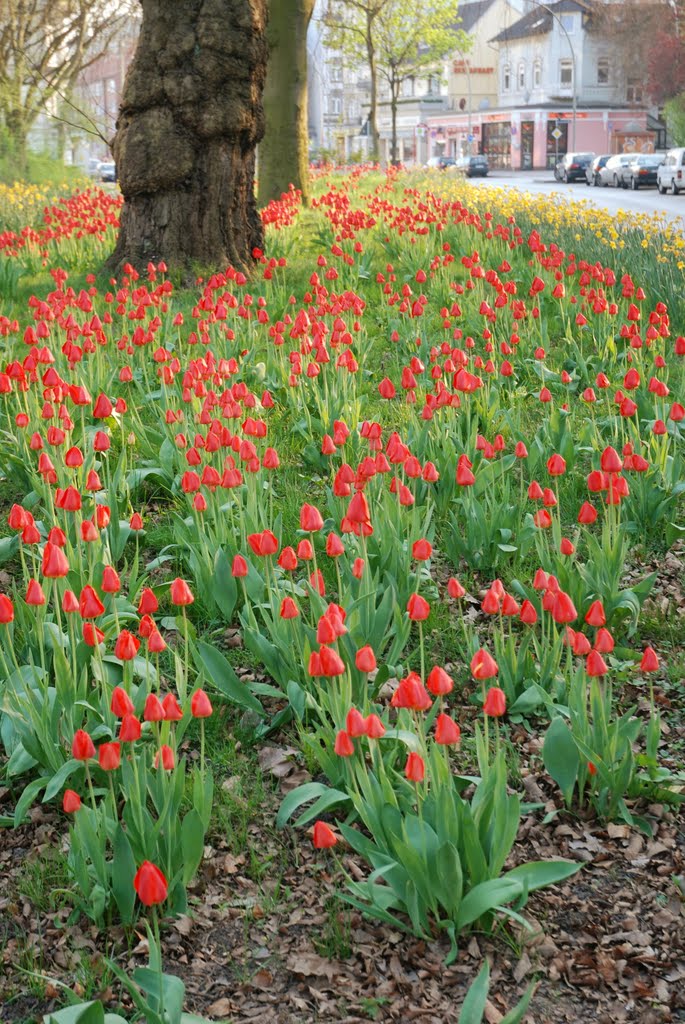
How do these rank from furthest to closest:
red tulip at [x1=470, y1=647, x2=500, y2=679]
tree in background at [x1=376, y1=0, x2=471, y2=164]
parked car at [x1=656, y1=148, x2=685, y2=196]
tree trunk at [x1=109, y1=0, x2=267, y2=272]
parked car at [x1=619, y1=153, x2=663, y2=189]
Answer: tree in background at [x1=376, y1=0, x2=471, y2=164], parked car at [x1=619, y1=153, x2=663, y2=189], parked car at [x1=656, y1=148, x2=685, y2=196], tree trunk at [x1=109, y1=0, x2=267, y2=272], red tulip at [x1=470, y1=647, x2=500, y2=679]

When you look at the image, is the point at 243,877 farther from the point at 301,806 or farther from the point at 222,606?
the point at 222,606

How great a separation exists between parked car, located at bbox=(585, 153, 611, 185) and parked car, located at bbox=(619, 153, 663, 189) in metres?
4.00

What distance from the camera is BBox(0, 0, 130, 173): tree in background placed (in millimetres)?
24609

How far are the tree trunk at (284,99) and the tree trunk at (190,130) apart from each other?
5.00 m

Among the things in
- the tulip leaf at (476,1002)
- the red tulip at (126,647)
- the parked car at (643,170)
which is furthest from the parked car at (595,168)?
the tulip leaf at (476,1002)

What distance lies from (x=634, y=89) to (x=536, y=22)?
9.56 metres

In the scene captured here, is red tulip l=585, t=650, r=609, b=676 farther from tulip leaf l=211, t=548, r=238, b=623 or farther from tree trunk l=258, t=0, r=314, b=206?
tree trunk l=258, t=0, r=314, b=206

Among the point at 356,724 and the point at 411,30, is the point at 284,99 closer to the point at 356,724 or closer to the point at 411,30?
the point at 356,724

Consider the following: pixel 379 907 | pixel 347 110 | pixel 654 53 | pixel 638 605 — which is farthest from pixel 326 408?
pixel 347 110

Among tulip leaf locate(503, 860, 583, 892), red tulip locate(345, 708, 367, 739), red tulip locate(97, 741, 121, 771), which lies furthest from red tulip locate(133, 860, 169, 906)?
tulip leaf locate(503, 860, 583, 892)

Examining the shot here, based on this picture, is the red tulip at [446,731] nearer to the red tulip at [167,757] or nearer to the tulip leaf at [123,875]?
the red tulip at [167,757]

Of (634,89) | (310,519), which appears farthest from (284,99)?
(634,89)

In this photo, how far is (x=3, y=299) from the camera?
9867 mm

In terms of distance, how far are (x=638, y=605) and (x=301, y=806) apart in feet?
4.67
